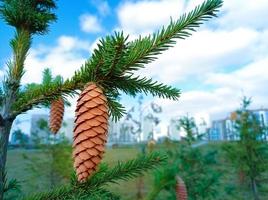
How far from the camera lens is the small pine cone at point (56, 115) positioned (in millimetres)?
1081

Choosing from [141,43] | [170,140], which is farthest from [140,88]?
[170,140]

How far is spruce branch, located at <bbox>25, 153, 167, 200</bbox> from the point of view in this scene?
845 millimetres

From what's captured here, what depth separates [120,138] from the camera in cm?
3756

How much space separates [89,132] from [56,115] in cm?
39

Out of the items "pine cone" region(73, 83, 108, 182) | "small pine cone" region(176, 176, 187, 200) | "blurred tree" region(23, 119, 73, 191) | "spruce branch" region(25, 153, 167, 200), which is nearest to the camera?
"pine cone" region(73, 83, 108, 182)

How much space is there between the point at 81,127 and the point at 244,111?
32.5 feet

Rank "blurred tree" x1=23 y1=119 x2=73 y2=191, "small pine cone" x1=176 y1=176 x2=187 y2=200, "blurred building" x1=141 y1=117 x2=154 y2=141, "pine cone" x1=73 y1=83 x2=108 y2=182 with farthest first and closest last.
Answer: "blurred building" x1=141 y1=117 x2=154 y2=141
"blurred tree" x1=23 y1=119 x2=73 y2=191
"small pine cone" x1=176 y1=176 x2=187 y2=200
"pine cone" x1=73 y1=83 x2=108 y2=182

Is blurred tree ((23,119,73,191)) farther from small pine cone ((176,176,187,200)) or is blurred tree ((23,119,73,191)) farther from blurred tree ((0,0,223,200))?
blurred tree ((0,0,223,200))

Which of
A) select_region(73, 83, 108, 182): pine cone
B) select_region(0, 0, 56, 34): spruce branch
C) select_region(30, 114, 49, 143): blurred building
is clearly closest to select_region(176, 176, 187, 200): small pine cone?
select_region(73, 83, 108, 182): pine cone

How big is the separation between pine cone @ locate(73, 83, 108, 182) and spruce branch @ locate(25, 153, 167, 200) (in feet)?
0.32

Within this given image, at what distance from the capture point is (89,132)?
744 mm

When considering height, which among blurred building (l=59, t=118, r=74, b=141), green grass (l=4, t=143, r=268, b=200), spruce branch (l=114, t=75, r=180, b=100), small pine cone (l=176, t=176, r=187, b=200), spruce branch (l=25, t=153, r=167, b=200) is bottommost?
green grass (l=4, t=143, r=268, b=200)

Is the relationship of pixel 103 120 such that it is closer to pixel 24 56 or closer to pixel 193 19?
pixel 193 19

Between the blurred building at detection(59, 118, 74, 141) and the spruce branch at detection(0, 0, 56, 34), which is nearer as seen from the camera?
the spruce branch at detection(0, 0, 56, 34)
